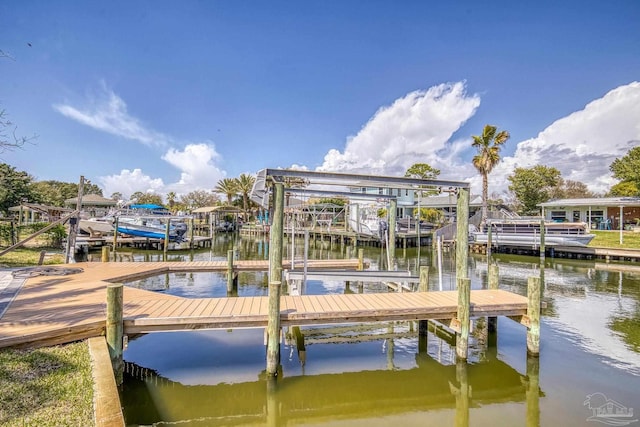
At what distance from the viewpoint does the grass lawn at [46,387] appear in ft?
10.8

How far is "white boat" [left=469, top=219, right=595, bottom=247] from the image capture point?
77.8ft

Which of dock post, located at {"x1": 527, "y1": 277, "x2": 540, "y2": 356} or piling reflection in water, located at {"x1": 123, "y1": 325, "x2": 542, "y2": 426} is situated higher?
dock post, located at {"x1": 527, "y1": 277, "x2": 540, "y2": 356}

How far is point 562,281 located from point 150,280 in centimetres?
1886

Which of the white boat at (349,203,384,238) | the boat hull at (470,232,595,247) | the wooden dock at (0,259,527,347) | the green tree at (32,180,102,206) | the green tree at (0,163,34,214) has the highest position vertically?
the green tree at (32,180,102,206)

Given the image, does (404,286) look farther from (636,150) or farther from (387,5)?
(636,150)

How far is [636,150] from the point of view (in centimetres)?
3588

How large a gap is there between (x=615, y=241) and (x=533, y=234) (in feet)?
21.4

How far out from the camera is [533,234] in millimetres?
25172

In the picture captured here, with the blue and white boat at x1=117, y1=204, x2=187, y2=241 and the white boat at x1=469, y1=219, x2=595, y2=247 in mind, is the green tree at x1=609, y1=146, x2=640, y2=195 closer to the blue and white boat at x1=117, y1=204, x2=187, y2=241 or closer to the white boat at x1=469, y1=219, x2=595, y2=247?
the white boat at x1=469, y1=219, x2=595, y2=247

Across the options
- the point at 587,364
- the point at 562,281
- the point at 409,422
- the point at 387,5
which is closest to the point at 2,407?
the point at 409,422

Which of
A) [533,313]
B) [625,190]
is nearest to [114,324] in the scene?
[533,313]

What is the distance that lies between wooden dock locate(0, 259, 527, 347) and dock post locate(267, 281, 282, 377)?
0.77ft

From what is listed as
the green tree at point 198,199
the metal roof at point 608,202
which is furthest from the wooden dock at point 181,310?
the green tree at point 198,199

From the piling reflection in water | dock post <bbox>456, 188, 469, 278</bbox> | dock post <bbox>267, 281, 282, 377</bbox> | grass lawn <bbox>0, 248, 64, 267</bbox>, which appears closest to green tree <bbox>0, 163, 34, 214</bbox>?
grass lawn <bbox>0, 248, 64, 267</bbox>
